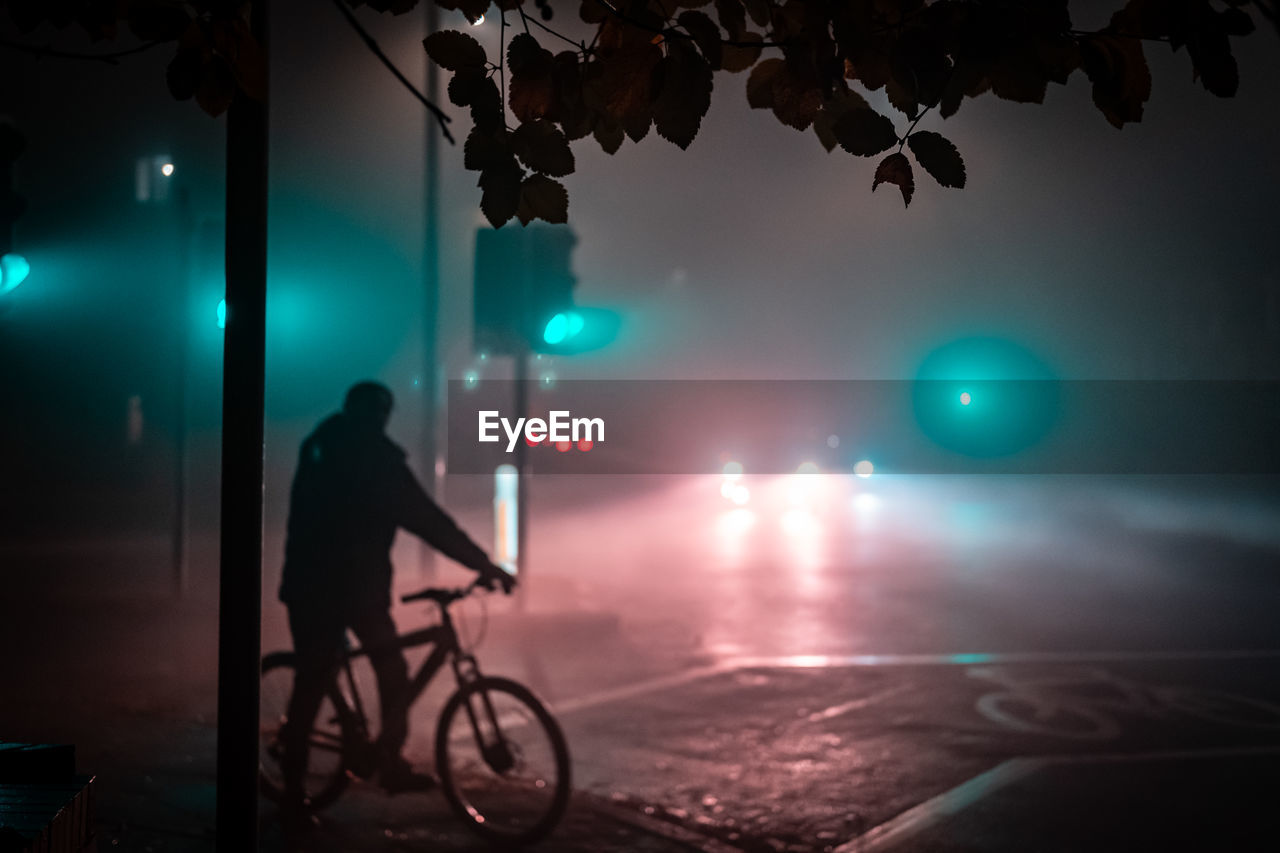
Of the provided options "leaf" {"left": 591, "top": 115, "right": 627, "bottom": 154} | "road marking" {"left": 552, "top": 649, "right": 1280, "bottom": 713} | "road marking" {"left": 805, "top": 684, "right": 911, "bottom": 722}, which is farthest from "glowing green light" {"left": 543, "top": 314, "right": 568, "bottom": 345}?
"leaf" {"left": 591, "top": 115, "right": 627, "bottom": 154}

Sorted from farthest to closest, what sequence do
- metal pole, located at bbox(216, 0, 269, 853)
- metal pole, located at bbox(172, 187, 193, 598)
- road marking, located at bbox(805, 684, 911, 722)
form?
metal pole, located at bbox(172, 187, 193, 598)
road marking, located at bbox(805, 684, 911, 722)
metal pole, located at bbox(216, 0, 269, 853)

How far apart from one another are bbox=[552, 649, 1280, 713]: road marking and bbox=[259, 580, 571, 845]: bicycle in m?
2.78

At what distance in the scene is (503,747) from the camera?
15.9 ft

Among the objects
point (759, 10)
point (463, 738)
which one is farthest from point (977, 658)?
point (759, 10)

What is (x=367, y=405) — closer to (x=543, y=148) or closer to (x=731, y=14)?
(x=543, y=148)

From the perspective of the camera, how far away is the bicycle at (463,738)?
4.79 metres

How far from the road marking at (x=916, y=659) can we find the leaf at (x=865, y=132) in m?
5.98

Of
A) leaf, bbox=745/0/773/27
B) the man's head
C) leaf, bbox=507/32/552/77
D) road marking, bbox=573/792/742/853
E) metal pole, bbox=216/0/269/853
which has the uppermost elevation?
leaf, bbox=745/0/773/27

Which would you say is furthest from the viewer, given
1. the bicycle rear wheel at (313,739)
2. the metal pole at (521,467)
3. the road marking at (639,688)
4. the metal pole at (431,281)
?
the metal pole at (431,281)

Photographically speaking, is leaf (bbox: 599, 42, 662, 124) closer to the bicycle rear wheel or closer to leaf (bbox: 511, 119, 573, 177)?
leaf (bbox: 511, 119, 573, 177)

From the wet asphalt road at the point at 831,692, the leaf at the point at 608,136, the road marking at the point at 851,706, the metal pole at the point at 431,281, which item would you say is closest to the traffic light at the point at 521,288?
the metal pole at the point at 431,281

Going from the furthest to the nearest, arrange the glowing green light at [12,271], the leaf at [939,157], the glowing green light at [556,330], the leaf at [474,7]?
the glowing green light at [556,330], the glowing green light at [12,271], the leaf at [474,7], the leaf at [939,157]

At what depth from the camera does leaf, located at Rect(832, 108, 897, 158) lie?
2.20m

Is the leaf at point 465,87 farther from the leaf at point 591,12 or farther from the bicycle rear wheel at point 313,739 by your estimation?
the bicycle rear wheel at point 313,739
